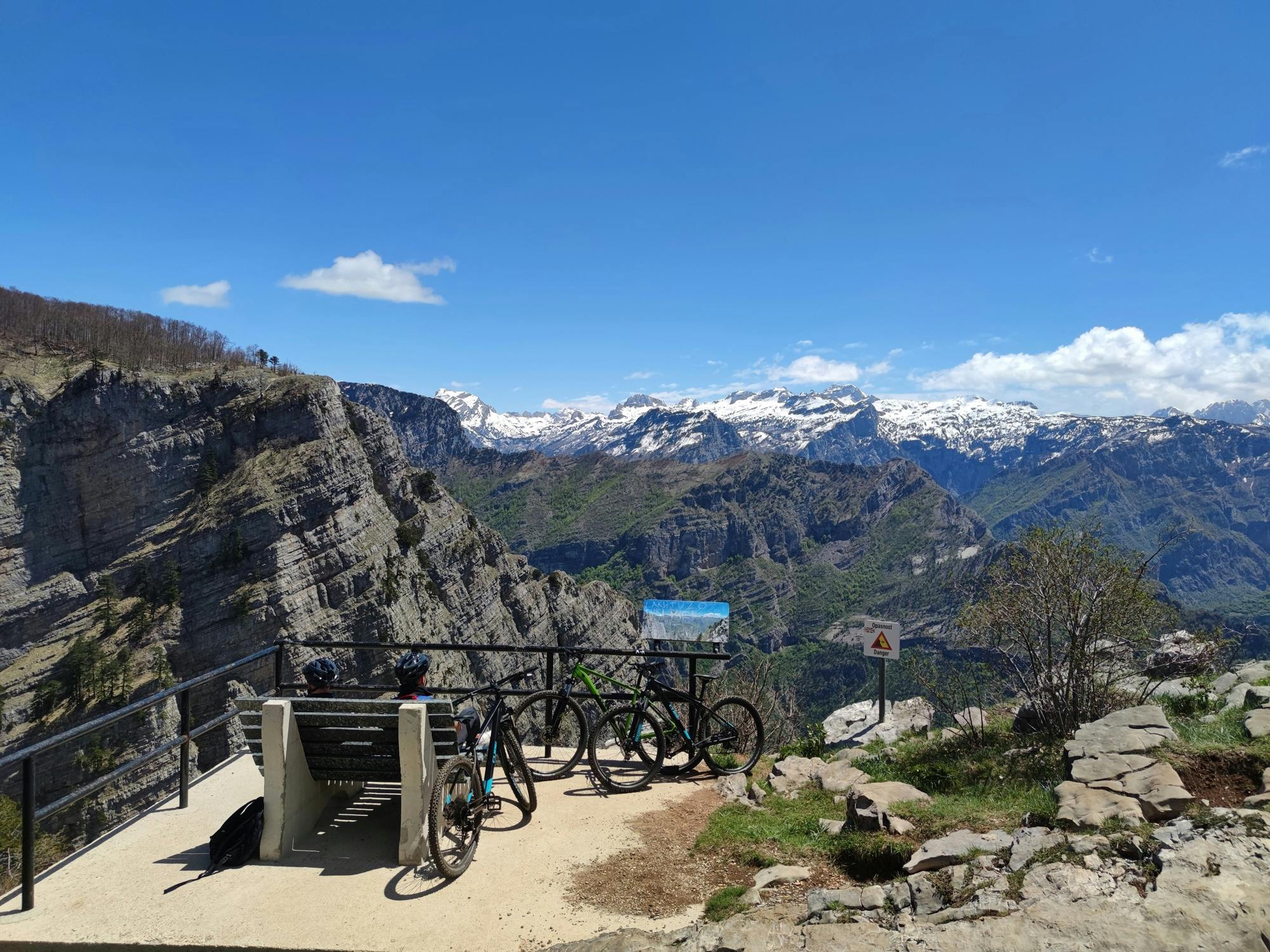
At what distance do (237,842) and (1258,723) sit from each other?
1069cm

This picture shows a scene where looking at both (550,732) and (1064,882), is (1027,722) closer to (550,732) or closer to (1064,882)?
(1064,882)

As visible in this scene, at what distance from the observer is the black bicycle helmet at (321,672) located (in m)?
8.20

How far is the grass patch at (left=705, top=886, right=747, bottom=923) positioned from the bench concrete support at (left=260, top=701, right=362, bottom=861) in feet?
13.2

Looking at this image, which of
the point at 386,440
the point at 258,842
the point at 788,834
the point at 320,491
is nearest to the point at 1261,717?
the point at 788,834

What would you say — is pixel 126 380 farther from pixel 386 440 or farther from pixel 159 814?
pixel 159 814

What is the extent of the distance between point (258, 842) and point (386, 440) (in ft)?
402

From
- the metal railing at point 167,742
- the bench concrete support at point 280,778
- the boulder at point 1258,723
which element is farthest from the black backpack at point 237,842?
the boulder at point 1258,723

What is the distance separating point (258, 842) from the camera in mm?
7070

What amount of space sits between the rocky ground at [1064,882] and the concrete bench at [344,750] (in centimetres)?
208

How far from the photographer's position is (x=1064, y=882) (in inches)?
200

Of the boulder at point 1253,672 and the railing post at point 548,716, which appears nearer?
the railing post at point 548,716

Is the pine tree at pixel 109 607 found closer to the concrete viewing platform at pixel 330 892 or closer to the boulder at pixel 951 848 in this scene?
the concrete viewing platform at pixel 330 892

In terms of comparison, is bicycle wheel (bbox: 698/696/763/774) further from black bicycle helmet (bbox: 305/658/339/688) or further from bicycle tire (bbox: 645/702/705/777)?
black bicycle helmet (bbox: 305/658/339/688)

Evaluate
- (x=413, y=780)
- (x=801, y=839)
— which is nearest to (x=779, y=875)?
(x=801, y=839)
